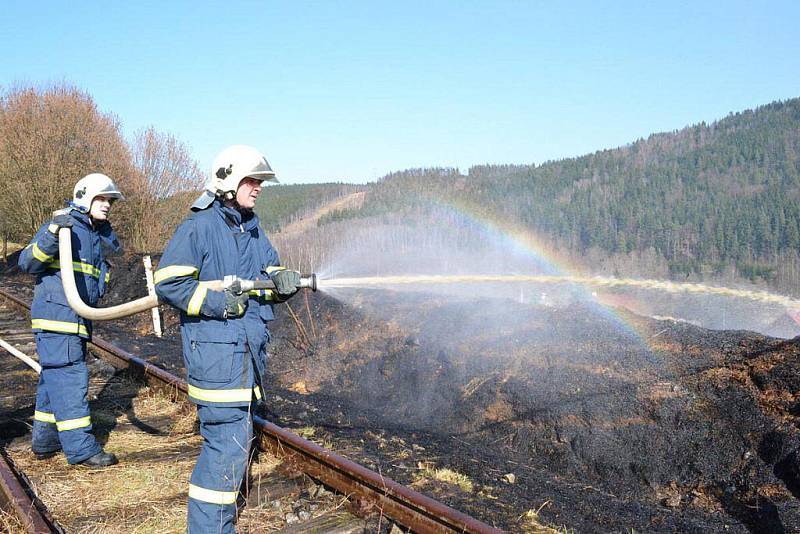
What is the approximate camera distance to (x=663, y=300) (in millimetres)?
37438

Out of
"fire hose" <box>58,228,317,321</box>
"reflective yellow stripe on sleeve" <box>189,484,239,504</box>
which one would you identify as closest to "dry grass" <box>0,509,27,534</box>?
"reflective yellow stripe on sleeve" <box>189,484,239,504</box>

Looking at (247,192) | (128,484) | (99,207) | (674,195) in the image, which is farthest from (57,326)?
(674,195)

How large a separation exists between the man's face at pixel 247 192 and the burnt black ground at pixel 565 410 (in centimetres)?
304

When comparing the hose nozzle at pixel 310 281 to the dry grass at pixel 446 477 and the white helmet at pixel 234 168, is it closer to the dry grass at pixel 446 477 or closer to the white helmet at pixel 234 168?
the white helmet at pixel 234 168

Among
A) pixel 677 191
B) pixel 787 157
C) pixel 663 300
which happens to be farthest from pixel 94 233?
pixel 787 157

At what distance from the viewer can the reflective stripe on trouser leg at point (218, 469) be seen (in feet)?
11.8

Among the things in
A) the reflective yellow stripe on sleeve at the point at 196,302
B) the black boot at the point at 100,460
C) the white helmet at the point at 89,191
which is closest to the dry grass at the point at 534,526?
the reflective yellow stripe on sleeve at the point at 196,302

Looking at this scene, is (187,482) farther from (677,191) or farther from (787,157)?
(787,157)

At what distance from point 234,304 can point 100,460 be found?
2687 mm

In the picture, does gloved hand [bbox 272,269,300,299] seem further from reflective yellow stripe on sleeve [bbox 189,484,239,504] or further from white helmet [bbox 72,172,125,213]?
white helmet [bbox 72,172,125,213]

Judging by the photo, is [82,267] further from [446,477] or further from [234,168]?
[446,477]

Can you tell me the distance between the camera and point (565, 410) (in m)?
8.62

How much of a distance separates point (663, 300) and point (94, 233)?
37.5m

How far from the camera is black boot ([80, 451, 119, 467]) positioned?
16.8ft
